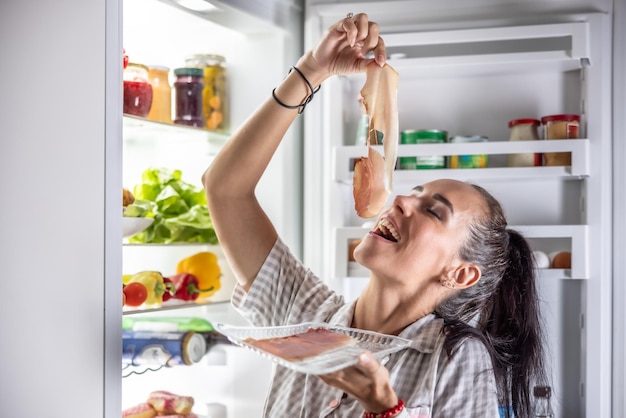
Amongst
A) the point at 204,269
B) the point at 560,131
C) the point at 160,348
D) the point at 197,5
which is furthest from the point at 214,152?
the point at 560,131

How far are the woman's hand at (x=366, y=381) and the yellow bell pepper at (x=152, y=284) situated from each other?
67 cm

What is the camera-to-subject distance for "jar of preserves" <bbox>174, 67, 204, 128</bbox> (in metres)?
1.89

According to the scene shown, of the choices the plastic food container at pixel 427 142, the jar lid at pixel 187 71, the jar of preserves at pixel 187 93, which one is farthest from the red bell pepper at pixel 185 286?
the plastic food container at pixel 427 142

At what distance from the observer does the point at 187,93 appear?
1893 mm

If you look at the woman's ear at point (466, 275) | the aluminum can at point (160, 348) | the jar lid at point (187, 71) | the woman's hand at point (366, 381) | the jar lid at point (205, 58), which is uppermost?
the jar lid at point (205, 58)

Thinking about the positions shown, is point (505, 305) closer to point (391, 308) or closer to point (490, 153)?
point (391, 308)

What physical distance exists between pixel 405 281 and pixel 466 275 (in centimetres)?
14

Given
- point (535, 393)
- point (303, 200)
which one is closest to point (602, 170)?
point (535, 393)

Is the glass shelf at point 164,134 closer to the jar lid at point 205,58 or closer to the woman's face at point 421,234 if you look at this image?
the jar lid at point 205,58

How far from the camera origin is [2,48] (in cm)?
132

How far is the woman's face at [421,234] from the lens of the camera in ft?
4.91

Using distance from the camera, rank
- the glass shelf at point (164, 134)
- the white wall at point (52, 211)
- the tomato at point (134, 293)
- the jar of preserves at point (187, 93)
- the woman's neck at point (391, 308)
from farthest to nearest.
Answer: the jar of preserves at point (187, 93), the glass shelf at point (164, 134), the tomato at point (134, 293), the woman's neck at point (391, 308), the white wall at point (52, 211)

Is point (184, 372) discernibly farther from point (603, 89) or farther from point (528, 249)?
point (603, 89)

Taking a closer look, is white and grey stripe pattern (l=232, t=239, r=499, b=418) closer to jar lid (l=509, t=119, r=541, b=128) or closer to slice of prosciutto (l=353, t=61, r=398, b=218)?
slice of prosciutto (l=353, t=61, r=398, b=218)
